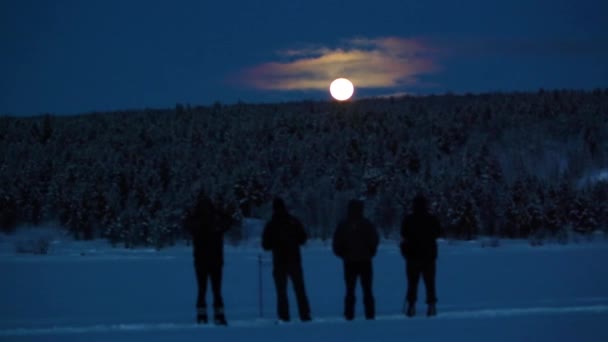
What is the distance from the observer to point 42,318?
45.2ft

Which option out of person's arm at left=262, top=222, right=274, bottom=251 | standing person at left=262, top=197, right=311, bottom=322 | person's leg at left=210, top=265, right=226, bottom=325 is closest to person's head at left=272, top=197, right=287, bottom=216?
standing person at left=262, top=197, right=311, bottom=322

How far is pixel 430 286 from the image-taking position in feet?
42.3

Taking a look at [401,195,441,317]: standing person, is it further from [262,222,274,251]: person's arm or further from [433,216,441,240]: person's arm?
[262,222,274,251]: person's arm

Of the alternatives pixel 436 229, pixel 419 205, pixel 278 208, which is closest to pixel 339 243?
pixel 278 208

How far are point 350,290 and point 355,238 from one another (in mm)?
836

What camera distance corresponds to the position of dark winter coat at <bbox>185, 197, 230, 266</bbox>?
12453 millimetres

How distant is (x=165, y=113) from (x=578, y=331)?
62082 millimetres

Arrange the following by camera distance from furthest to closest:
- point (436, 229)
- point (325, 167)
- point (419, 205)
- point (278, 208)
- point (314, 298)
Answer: point (325, 167) < point (314, 298) < point (436, 229) < point (419, 205) < point (278, 208)

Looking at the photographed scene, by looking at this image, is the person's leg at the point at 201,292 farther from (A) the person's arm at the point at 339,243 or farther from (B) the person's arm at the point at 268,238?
(A) the person's arm at the point at 339,243

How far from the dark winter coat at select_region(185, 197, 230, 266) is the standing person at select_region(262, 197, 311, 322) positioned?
0.73 m

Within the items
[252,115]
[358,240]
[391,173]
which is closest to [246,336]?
[358,240]

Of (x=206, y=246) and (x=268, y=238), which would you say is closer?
(x=206, y=246)

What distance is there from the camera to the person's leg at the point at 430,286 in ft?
42.0

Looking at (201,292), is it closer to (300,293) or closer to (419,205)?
(300,293)
